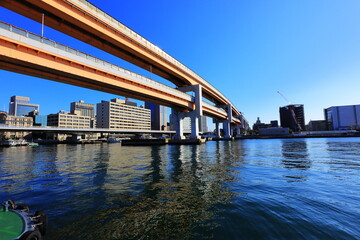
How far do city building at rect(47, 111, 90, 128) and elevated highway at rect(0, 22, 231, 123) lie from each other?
139 m

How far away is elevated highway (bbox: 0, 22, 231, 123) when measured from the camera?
1961 centimetres

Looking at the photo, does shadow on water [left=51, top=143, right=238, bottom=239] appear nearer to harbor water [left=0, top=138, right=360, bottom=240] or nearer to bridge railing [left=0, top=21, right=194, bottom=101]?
harbor water [left=0, top=138, right=360, bottom=240]

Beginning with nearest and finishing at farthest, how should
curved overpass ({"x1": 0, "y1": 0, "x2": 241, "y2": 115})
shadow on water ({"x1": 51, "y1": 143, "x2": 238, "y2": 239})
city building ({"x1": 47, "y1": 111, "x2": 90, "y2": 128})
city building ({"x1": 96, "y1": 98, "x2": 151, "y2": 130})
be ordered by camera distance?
shadow on water ({"x1": 51, "y1": 143, "x2": 238, "y2": 239}) → curved overpass ({"x1": 0, "y1": 0, "x2": 241, "y2": 115}) → city building ({"x1": 47, "y1": 111, "x2": 90, "y2": 128}) → city building ({"x1": 96, "y1": 98, "x2": 151, "y2": 130})

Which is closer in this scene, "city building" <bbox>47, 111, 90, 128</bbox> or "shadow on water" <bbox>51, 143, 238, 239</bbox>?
"shadow on water" <bbox>51, 143, 238, 239</bbox>

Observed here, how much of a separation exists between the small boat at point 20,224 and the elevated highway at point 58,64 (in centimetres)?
2271

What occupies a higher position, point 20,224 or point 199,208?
point 20,224

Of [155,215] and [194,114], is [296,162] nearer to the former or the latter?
[155,215]

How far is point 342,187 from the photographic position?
340 inches

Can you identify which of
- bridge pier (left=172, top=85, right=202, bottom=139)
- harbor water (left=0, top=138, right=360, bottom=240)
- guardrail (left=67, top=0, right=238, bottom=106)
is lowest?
harbor water (left=0, top=138, right=360, bottom=240)

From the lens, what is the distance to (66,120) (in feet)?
490

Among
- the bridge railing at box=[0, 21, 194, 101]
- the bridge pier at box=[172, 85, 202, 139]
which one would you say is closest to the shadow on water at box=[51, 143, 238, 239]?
the bridge railing at box=[0, 21, 194, 101]

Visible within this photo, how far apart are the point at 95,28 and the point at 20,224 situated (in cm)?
3115

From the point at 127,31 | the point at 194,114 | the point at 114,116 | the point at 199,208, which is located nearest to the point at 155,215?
the point at 199,208


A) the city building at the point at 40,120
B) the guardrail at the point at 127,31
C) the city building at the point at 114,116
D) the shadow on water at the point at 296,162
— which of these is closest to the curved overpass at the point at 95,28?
the guardrail at the point at 127,31
